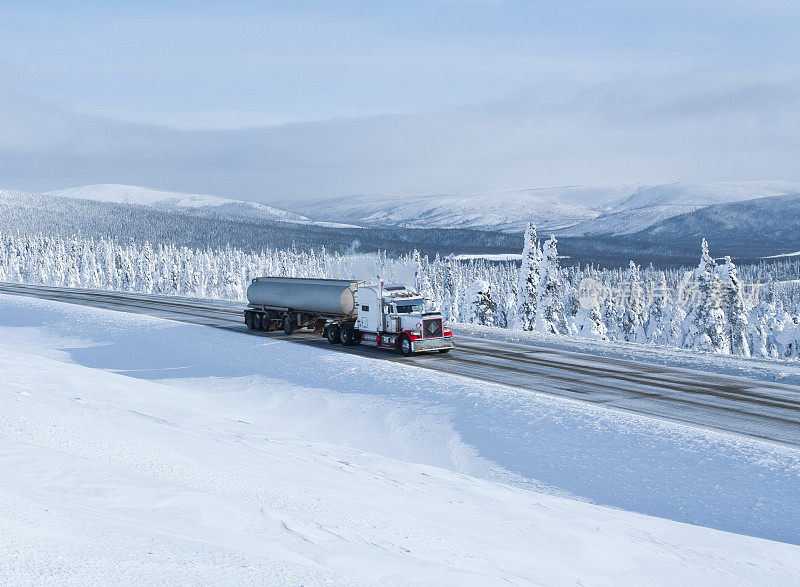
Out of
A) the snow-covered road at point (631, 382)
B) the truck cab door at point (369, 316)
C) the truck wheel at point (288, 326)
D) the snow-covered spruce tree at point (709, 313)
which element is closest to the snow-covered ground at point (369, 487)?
the snow-covered road at point (631, 382)

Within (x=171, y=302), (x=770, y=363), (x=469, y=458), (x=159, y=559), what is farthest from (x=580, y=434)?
(x=171, y=302)

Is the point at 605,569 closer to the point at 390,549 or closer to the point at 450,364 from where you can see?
the point at 390,549

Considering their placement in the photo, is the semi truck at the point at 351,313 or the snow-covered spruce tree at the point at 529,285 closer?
the semi truck at the point at 351,313

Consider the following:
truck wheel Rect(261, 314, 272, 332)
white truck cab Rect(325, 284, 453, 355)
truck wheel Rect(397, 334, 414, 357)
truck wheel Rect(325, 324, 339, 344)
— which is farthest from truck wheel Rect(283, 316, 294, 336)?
truck wheel Rect(397, 334, 414, 357)

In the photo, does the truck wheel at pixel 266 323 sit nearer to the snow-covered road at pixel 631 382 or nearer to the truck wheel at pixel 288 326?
the snow-covered road at pixel 631 382

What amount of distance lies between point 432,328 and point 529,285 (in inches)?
1333

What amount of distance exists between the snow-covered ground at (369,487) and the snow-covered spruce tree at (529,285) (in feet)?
126

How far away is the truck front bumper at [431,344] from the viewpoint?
29828 mm

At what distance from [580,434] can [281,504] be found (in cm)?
1014

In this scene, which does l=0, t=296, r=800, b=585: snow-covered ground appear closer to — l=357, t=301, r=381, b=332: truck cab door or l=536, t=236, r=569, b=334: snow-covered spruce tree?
l=357, t=301, r=381, b=332: truck cab door

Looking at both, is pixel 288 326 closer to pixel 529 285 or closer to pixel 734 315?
pixel 529 285

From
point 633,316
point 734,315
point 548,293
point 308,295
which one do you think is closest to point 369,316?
point 308,295

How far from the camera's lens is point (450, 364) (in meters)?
28.4

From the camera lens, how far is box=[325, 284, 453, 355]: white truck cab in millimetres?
30062
